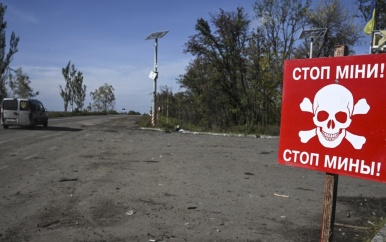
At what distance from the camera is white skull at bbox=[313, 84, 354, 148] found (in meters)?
2.83

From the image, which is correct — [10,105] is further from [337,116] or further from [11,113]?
[337,116]

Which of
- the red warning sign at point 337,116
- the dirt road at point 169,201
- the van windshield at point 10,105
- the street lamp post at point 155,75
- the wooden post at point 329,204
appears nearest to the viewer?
the red warning sign at point 337,116

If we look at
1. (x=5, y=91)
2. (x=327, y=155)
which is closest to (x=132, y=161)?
(x=327, y=155)

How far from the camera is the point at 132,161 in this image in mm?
10570

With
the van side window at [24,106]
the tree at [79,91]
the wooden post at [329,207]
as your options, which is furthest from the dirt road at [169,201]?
the tree at [79,91]

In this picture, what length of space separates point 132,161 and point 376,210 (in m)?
6.80

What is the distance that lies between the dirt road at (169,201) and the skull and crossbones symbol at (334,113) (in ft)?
7.10

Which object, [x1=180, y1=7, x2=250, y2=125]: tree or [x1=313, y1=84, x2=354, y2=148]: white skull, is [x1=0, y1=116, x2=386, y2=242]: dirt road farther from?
[x1=180, y1=7, x2=250, y2=125]: tree

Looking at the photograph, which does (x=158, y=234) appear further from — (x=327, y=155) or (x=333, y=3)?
(x=333, y=3)

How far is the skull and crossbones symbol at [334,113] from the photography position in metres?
2.79

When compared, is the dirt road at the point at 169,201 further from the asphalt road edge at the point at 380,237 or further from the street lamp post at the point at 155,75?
the street lamp post at the point at 155,75

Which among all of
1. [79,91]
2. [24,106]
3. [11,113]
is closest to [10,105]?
[11,113]

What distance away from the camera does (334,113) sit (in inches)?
114

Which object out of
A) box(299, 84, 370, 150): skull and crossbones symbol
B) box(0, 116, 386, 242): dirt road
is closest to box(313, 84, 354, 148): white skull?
box(299, 84, 370, 150): skull and crossbones symbol
